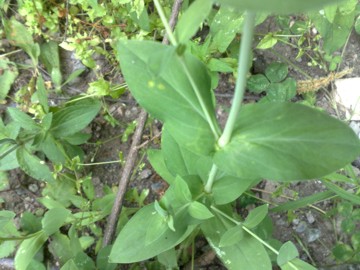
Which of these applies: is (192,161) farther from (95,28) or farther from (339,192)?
(95,28)

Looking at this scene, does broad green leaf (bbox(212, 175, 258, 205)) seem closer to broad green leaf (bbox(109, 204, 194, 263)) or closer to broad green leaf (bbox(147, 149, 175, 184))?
broad green leaf (bbox(109, 204, 194, 263))

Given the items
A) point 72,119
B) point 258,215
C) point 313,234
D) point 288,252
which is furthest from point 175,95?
point 313,234

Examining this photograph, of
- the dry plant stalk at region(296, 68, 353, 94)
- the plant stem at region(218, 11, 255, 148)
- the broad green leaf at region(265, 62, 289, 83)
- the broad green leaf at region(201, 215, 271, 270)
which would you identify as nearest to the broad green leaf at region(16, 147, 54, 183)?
the broad green leaf at region(201, 215, 271, 270)

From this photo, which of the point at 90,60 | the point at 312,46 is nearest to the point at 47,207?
the point at 90,60

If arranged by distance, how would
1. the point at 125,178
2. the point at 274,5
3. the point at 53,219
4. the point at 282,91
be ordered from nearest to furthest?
1. the point at 274,5
2. the point at 53,219
3. the point at 125,178
4. the point at 282,91

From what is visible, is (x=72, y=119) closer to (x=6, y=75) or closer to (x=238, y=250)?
(x=6, y=75)

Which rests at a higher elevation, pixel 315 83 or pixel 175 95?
pixel 175 95

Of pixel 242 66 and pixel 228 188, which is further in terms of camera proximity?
pixel 228 188

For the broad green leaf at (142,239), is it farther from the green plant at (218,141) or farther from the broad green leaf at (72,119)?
the broad green leaf at (72,119)
